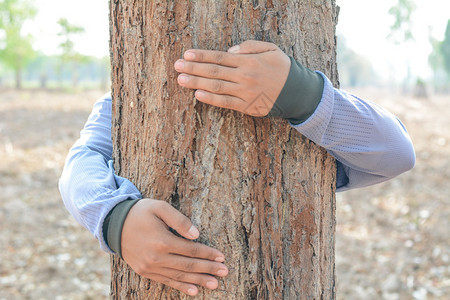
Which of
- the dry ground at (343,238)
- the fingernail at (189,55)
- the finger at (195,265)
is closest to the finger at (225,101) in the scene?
A: the fingernail at (189,55)

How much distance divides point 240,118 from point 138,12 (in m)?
0.44

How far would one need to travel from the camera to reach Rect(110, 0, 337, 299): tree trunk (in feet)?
3.72

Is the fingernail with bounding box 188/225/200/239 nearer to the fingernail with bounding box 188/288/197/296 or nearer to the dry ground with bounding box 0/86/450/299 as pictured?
the fingernail with bounding box 188/288/197/296

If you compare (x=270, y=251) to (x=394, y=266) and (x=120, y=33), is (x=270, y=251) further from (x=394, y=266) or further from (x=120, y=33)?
(x=394, y=266)

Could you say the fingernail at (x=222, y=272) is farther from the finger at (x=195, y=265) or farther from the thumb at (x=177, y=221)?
the thumb at (x=177, y=221)

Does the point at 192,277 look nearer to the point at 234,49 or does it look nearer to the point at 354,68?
the point at 234,49

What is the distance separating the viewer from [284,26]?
3.82 ft

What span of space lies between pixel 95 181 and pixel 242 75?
56cm

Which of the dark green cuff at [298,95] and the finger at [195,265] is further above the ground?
the dark green cuff at [298,95]

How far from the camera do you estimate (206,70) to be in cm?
105

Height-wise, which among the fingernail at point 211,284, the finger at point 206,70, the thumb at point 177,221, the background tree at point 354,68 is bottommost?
the background tree at point 354,68

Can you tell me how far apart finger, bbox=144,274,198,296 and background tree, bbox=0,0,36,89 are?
23687 mm

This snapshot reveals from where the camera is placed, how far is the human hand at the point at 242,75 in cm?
103

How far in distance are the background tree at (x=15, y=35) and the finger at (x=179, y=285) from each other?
933 inches
